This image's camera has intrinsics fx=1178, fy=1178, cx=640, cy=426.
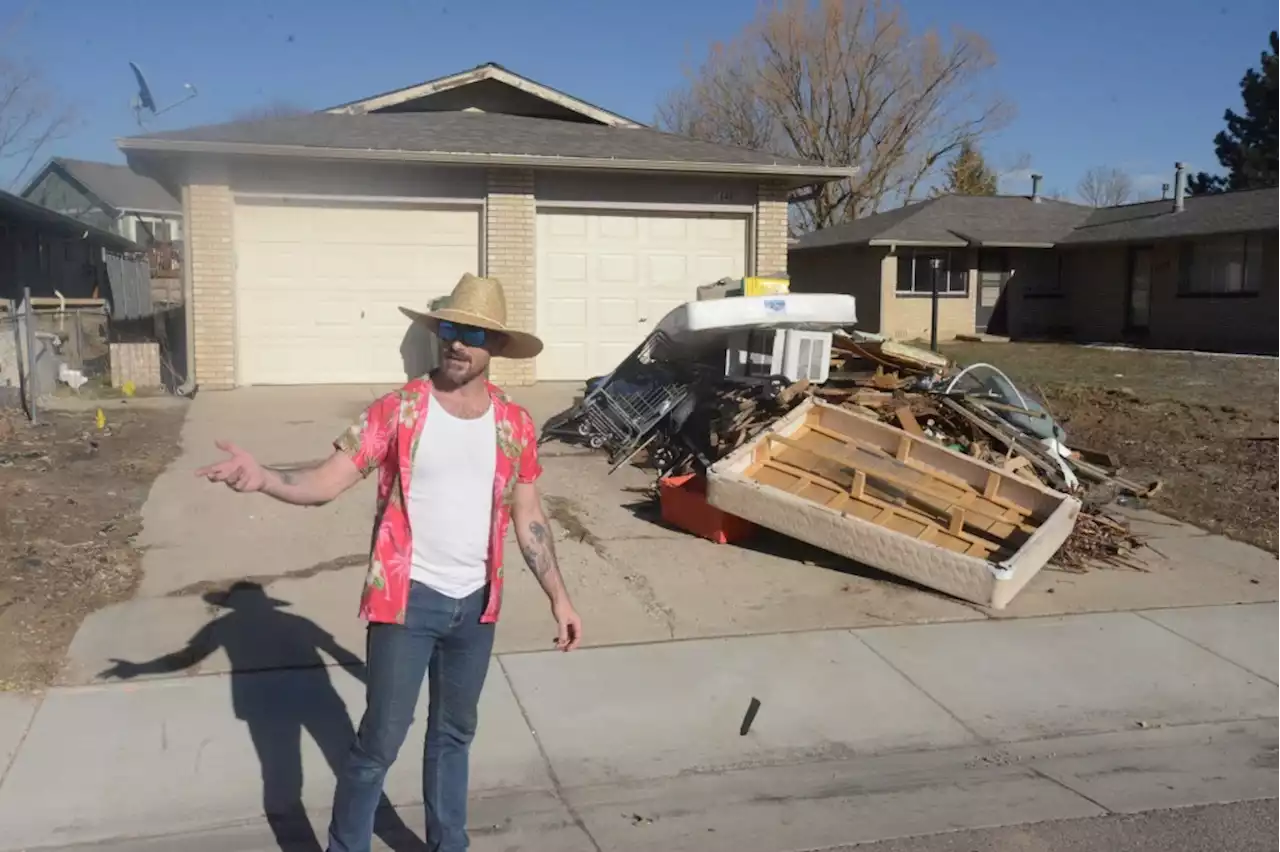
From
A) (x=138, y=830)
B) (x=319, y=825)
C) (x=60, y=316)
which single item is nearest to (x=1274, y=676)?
(x=319, y=825)

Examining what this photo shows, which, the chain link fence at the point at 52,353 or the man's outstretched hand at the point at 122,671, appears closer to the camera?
Answer: the man's outstretched hand at the point at 122,671

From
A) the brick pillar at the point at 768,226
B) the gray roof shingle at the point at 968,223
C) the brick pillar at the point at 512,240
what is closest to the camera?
the brick pillar at the point at 512,240

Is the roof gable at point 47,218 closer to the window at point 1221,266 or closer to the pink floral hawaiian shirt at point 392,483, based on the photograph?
the pink floral hawaiian shirt at point 392,483

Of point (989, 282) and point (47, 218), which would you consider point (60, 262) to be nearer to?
point (47, 218)

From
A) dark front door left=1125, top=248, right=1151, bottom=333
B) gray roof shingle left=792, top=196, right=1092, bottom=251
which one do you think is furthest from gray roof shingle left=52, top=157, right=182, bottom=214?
dark front door left=1125, top=248, right=1151, bottom=333

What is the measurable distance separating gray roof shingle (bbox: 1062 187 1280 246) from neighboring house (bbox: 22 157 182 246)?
3484 cm

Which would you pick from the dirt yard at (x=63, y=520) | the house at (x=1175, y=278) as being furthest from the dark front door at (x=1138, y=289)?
the dirt yard at (x=63, y=520)

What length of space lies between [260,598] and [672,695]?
8.80ft

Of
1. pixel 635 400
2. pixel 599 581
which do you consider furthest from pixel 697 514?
pixel 635 400

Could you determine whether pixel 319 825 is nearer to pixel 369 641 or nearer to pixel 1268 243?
pixel 369 641

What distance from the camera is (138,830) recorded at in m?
4.26

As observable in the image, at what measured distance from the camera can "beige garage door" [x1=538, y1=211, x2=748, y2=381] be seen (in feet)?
52.3

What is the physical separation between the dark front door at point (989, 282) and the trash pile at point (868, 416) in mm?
20550

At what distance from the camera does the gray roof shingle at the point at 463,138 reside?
14.6m
